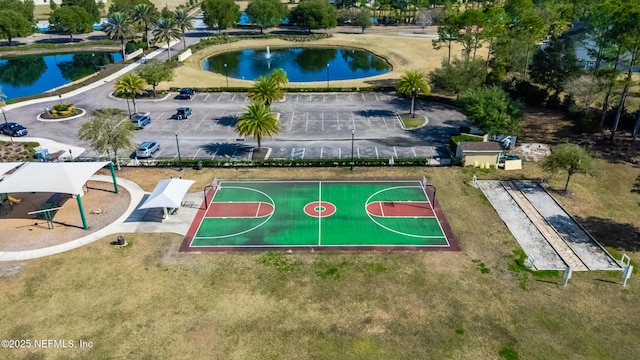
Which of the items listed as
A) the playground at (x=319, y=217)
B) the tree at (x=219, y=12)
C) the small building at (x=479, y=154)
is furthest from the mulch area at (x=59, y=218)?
the tree at (x=219, y=12)

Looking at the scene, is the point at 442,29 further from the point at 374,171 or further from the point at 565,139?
the point at 374,171

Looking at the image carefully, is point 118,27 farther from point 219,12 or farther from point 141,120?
point 141,120

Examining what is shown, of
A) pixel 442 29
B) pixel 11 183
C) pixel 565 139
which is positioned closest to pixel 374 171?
pixel 565 139

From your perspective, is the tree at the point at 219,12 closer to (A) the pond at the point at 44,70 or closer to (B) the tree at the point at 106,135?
(A) the pond at the point at 44,70

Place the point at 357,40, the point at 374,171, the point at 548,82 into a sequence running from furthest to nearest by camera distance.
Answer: the point at 357,40 → the point at 548,82 → the point at 374,171

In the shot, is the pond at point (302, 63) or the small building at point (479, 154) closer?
the small building at point (479, 154)

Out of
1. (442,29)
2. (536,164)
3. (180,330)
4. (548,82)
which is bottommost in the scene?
(180,330)

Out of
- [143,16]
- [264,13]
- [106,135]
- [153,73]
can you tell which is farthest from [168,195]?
[264,13]
